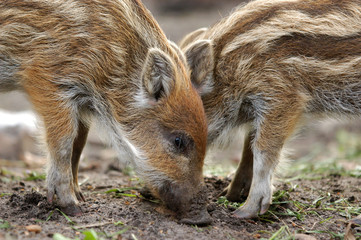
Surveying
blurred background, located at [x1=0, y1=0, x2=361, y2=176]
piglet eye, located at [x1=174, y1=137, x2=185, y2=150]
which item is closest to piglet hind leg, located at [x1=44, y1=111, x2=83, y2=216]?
blurred background, located at [x1=0, y1=0, x2=361, y2=176]

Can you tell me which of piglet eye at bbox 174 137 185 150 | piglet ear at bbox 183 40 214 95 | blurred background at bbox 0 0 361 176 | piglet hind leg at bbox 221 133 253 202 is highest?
piglet ear at bbox 183 40 214 95

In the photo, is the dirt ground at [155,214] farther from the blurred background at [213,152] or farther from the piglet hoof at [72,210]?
the blurred background at [213,152]

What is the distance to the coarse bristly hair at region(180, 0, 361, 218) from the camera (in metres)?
4.84

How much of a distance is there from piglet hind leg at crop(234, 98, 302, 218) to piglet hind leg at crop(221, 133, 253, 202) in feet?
1.22

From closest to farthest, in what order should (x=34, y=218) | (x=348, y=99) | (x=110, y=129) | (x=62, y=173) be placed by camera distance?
(x=34, y=218) < (x=62, y=173) < (x=110, y=129) < (x=348, y=99)

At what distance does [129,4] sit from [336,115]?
2.40 meters

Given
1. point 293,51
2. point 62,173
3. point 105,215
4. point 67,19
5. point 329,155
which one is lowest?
point 329,155

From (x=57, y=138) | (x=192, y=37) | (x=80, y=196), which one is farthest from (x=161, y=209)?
(x=192, y=37)

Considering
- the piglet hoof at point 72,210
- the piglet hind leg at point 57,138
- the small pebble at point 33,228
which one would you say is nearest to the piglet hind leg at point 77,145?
the piglet hind leg at point 57,138

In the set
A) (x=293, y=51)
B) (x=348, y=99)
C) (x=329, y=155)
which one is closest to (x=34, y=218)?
(x=293, y=51)

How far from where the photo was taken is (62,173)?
14.5ft

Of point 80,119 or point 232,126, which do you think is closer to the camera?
point 80,119

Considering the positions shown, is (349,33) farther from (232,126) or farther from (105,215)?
(105,215)

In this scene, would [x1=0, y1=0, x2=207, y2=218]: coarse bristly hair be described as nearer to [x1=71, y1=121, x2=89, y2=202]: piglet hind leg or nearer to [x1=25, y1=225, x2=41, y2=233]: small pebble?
[x1=71, y1=121, x2=89, y2=202]: piglet hind leg
